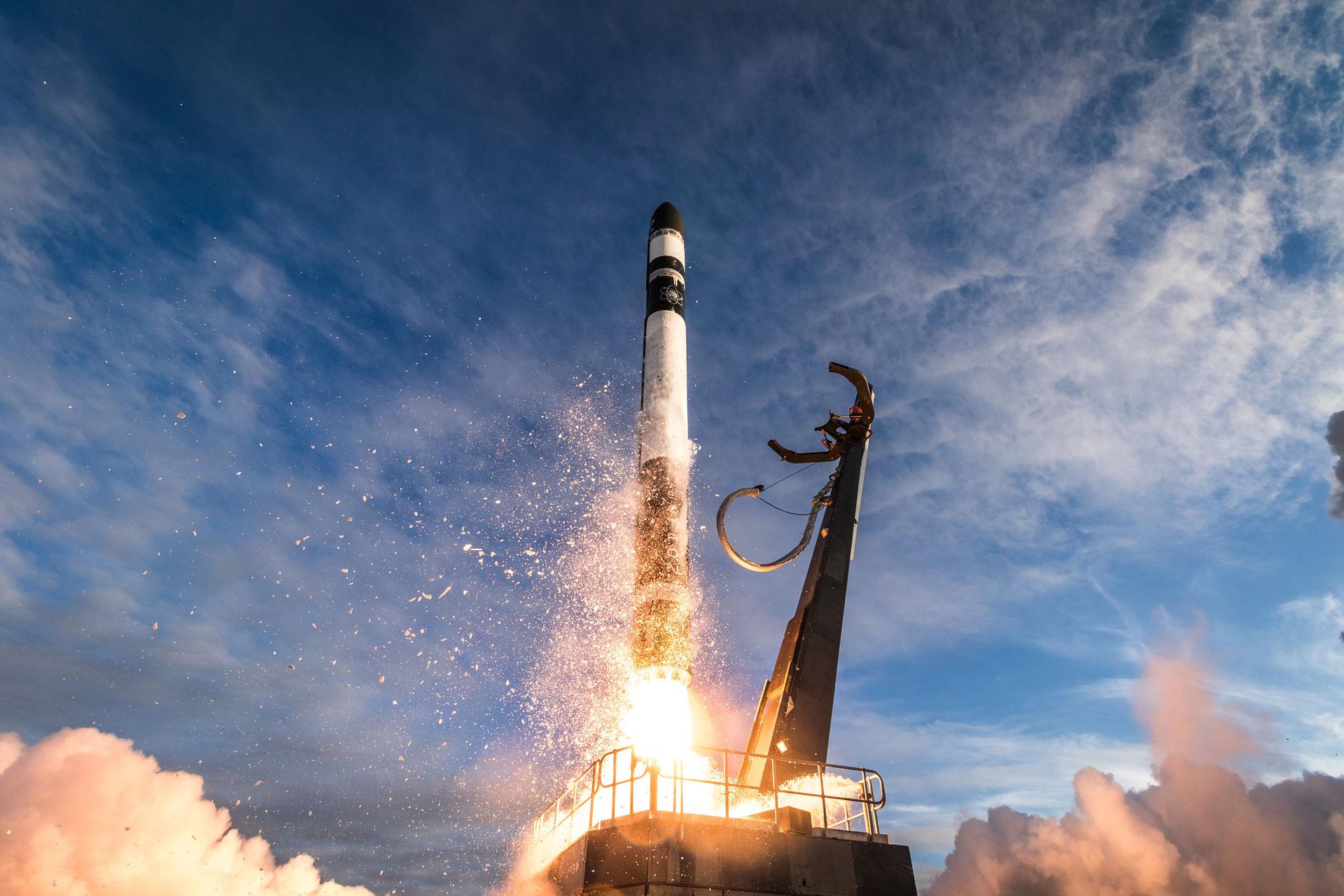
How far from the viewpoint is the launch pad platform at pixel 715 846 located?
13742 millimetres

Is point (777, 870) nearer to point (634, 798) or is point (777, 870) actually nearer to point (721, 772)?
point (634, 798)

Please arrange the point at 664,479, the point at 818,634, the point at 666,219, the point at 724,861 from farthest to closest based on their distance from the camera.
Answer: the point at 666,219
the point at 664,479
the point at 818,634
the point at 724,861

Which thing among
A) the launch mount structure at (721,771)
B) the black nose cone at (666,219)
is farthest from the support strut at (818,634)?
the black nose cone at (666,219)

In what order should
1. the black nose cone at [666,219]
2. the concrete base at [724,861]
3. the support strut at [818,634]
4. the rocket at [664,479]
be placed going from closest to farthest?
1. the concrete base at [724,861]
2. the support strut at [818,634]
3. the rocket at [664,479]
4. the black nose cone at [666,219]

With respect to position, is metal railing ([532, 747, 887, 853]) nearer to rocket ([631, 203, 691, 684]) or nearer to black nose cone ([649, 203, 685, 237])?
rocket ([631, 203, 691, 684])

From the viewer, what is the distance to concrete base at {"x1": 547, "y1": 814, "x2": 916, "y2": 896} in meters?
13.7

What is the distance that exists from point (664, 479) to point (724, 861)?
11527 millimetres

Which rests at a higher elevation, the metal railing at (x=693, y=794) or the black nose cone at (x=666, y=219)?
the black nose cone at (x=666, y=219)

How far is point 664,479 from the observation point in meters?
23.4

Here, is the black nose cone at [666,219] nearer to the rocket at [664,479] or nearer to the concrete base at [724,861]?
the rocket at [664,479]

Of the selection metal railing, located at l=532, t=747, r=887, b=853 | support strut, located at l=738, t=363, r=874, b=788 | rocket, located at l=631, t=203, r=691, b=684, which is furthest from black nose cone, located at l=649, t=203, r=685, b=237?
metal railing, located at l=532, t=747, r=887, b=853

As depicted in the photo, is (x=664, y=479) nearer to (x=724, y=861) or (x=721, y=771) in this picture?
(x=721, y=771)

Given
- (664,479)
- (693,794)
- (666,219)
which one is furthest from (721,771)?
(666,219)

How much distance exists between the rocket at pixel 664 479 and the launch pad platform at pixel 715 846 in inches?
169
